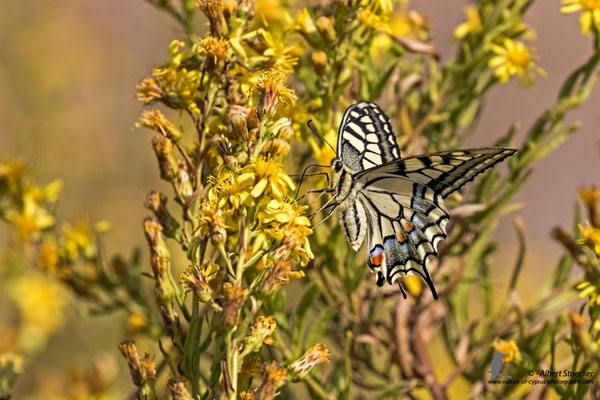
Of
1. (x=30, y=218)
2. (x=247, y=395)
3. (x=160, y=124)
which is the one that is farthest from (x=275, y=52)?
(x=30, y=218)

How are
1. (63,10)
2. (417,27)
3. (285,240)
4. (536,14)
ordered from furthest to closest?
(536,14) < (63,10) < (417,27) < (285,240)

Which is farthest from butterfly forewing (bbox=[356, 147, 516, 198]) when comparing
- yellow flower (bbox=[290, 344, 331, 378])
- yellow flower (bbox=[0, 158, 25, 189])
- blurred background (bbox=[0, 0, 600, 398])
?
blurred background (bbox=[0, 0, 600, 398])

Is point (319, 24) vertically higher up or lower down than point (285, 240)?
higher up

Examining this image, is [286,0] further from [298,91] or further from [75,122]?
[75,122]

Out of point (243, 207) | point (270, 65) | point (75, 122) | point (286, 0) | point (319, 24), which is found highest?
point (75, 122)

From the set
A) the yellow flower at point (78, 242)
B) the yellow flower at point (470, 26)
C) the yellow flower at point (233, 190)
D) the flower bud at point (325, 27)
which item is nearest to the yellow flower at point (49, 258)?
the yellow flower at point (78, 242)

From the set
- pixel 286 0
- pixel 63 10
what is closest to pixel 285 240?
pixel 286 0

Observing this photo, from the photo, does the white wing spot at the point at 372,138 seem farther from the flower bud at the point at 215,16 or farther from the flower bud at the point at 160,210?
the flower bud at the point at 160,210
